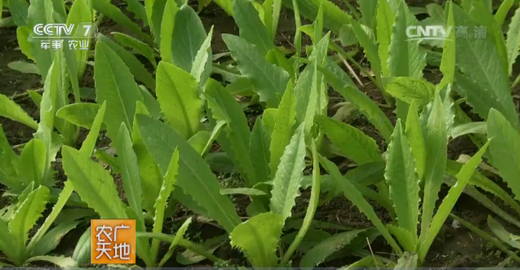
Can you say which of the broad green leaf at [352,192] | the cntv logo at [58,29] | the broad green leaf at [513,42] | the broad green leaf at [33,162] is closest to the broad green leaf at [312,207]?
the broad green leaf at [352,192]

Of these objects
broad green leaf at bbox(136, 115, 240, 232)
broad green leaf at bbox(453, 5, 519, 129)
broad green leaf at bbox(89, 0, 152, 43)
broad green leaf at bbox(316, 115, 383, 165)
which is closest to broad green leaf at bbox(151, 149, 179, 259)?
broad green leaf at bbox(136, 115, 240, 232)

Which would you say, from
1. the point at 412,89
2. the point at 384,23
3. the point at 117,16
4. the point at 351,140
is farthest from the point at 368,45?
the point at 117,16

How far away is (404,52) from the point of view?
131 centimetres

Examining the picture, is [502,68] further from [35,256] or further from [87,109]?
[35,256]

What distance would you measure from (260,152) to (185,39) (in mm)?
327

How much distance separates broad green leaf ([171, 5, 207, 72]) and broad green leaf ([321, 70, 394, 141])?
289 mm

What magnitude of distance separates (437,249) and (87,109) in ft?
2.14

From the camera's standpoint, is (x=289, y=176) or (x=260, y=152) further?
(x=260, y=152)

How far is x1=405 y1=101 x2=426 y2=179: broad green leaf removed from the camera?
1.04 meters

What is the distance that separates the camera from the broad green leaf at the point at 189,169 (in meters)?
1.07

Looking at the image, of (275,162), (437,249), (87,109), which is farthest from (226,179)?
(437,249)

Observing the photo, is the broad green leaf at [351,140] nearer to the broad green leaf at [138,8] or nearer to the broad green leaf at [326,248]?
the broad green leaf at [326,248]

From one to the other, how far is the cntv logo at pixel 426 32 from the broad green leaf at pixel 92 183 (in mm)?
626

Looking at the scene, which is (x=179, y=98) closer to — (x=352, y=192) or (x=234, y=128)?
(x=234, y=128)
